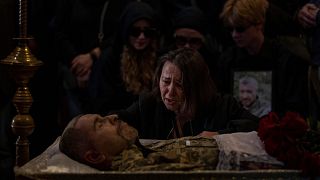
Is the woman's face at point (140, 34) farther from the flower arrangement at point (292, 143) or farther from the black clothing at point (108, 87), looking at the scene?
the flower arrangement at point (292, 143)

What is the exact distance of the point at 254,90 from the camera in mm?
4309

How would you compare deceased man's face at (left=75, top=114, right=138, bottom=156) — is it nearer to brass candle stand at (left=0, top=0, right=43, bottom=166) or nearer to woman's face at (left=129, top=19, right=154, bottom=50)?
brass candle stand at (left=0, top=0, right=43, bottom=166)

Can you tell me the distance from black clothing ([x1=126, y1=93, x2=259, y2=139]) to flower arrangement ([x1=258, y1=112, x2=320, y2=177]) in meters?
0.59

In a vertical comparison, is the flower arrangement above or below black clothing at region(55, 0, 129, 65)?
below

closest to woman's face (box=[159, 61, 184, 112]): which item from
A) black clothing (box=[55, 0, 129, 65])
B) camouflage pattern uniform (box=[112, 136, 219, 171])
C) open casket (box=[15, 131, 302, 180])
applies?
camouflage pattern uniform (box=[112, 136, 219, 171])

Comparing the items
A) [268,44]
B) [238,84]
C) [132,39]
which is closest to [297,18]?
[268,44]

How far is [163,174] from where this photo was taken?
2609mm

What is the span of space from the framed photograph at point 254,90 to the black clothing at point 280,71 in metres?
0.03

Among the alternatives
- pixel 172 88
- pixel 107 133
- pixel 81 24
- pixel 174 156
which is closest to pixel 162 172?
pixel 174 156

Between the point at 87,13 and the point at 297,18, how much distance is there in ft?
4.06

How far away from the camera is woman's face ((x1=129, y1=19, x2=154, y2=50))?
4422 mm

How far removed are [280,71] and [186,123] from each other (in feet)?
3.37

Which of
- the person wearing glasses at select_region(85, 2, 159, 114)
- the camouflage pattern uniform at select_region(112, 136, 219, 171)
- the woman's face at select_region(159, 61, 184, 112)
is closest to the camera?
the camouflage pattern uniform at select_region(112, 136, 219, 171)

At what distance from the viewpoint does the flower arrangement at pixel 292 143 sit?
8.82 feet
